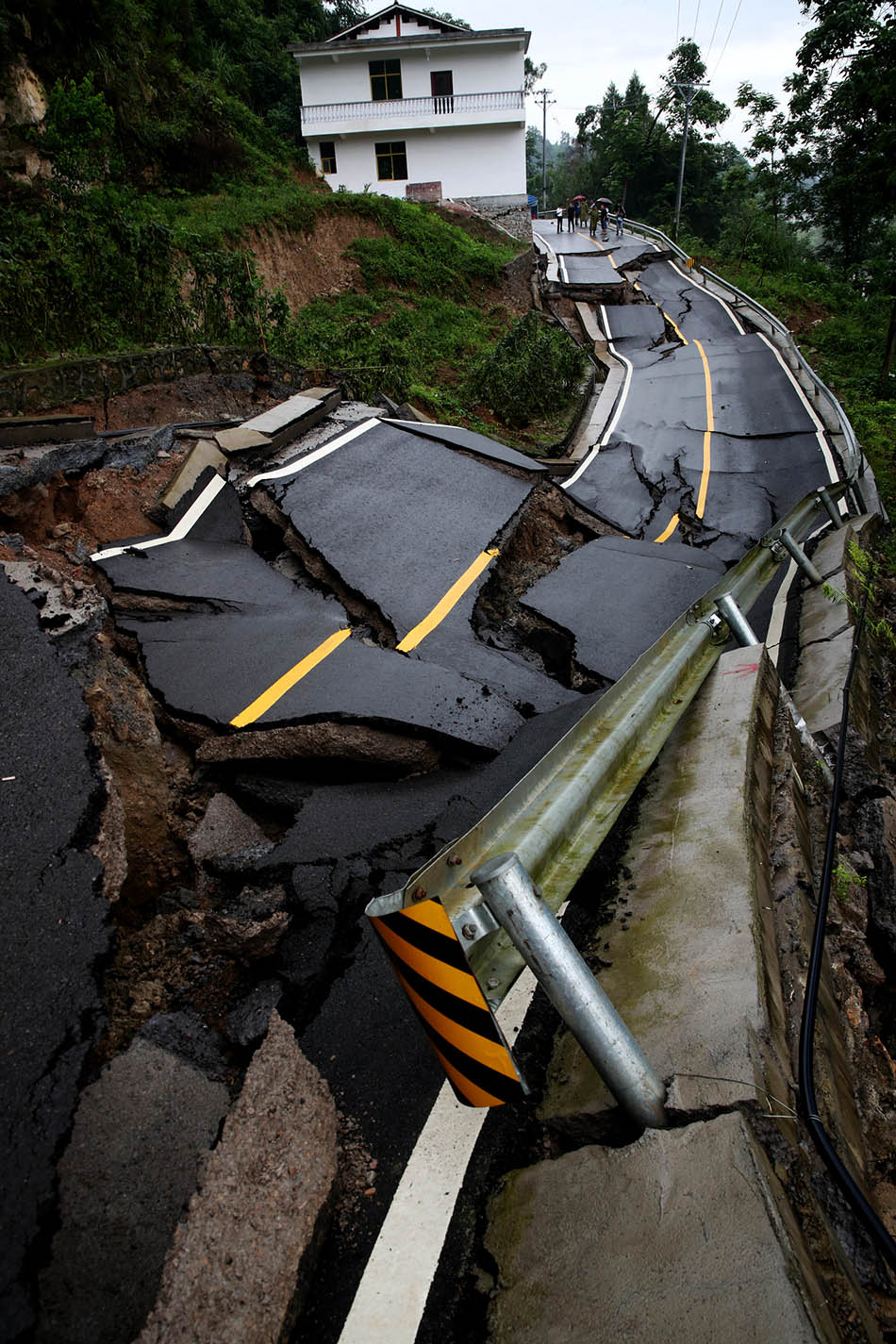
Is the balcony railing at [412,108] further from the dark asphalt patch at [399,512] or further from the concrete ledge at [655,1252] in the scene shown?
the concrete ledge at [655,1252]

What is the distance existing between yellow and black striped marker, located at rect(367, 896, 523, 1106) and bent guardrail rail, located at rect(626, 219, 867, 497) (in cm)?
912

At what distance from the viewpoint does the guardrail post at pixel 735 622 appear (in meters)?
4.62

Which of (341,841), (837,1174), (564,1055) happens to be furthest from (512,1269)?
A: (341,841)

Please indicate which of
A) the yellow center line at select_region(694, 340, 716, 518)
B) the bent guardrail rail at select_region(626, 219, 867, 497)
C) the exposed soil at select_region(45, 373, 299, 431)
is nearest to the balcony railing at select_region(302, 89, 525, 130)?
the bent guardrail rail at select_region(626, 219, 867, 497)

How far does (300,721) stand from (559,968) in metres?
3.17

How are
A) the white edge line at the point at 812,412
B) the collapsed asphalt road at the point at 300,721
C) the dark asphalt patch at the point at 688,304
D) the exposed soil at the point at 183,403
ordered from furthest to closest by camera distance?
1. the dark asphalt patch at the point at 688,304
2. the white edge line at the point at 812,412
3. the exposed soil at the point at 183,403
4. the collapsed asphalt road at the point at 300,721

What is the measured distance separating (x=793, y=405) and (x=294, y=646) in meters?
15.0

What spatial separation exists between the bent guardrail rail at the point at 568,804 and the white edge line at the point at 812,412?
1007cm

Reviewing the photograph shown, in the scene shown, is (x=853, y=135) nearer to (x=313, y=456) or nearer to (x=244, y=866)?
(x=313, y=456)

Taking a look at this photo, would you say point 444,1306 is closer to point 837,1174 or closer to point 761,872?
point 837,1174

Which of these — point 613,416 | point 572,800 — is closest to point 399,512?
point 572,800

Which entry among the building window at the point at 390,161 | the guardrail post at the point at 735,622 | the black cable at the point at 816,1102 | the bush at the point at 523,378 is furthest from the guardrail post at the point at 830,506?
the building window at the point at 390,161

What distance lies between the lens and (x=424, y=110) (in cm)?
3616

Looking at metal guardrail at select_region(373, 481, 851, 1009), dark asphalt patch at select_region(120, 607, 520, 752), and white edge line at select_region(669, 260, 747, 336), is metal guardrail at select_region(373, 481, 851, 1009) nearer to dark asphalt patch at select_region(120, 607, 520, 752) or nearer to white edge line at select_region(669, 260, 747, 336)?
dark asphalt patch at select_region(120, 607, 520, 752)
